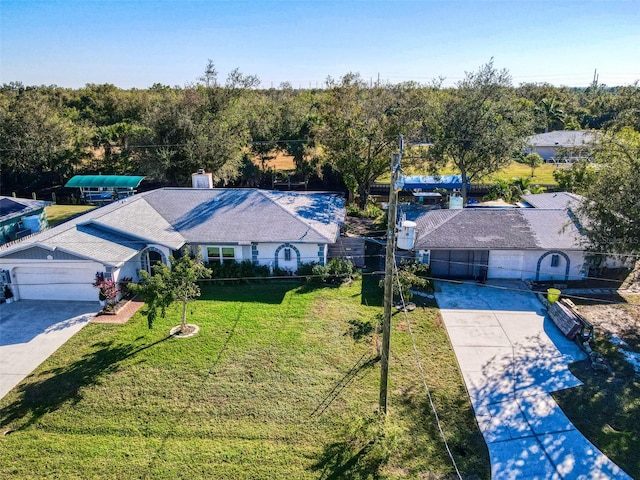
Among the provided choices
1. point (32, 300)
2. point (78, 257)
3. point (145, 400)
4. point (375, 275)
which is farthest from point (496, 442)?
point (32, 300)

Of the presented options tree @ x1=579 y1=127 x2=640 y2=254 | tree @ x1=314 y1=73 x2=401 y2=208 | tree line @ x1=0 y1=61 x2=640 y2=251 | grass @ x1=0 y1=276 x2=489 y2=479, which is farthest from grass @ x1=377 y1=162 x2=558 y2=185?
grass @ x1=0 y1=276 x2=489 y2=479

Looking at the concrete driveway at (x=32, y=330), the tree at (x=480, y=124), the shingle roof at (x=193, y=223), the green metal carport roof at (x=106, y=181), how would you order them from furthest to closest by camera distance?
the green metal carport roof at (x=106, y=181) < the tree at (x=480, y=124) < the shingle roof at (x=193, y=223) < the concrete driveway at (x=32, y=330)

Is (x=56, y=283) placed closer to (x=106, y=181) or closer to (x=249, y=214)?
(x=249, y=214)

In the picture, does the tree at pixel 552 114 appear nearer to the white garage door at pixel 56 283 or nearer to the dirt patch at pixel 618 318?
the dirt patch at pixel 618 318

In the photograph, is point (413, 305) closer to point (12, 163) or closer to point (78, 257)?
point (78, 257)

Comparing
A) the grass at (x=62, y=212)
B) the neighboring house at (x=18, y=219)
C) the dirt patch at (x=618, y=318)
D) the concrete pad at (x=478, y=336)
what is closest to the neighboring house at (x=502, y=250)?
the dirt patch at (x=618, y=318)

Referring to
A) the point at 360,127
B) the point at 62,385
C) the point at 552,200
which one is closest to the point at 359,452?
the point at 62,385
